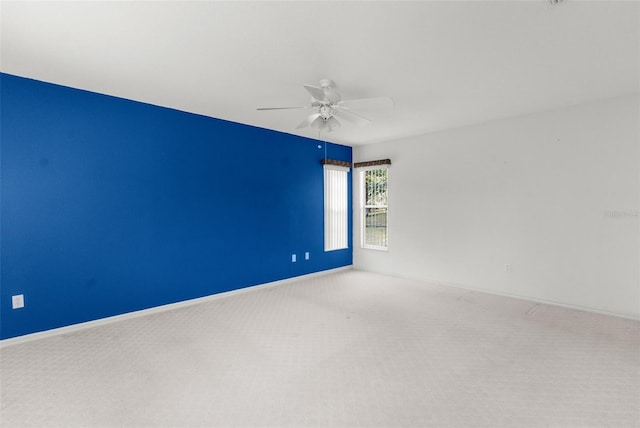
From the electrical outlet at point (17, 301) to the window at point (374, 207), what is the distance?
483 centimetres

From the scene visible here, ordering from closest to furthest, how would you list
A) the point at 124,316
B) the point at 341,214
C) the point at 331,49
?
the point at 331,49, the point at 124,316, the point at 341,214

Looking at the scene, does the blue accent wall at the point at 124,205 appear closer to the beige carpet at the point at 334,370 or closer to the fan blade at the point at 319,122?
the beige carpet at the point at 334,370

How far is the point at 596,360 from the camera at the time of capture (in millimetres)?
2516

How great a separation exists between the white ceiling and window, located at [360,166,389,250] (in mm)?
2308

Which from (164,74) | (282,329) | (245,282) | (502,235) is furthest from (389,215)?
(164,74)

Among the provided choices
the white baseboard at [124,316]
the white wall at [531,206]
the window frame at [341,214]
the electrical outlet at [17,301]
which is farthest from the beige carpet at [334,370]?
the window frame at [341,214]

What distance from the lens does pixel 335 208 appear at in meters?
5.84

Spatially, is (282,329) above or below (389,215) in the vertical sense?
below

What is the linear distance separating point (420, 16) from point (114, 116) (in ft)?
10.5

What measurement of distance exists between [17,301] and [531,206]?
5.78 metres

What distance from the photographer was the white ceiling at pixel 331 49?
1950mm

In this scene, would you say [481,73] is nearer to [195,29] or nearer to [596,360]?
[195,29]

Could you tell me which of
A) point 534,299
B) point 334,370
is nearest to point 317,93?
point 334,370

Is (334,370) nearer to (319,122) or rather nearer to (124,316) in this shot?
(319,122)
